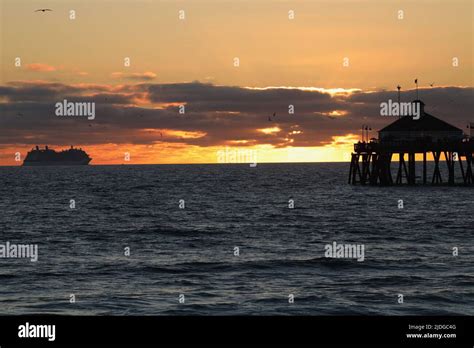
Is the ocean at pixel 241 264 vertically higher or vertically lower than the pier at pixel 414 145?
lower

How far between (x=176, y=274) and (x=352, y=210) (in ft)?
120

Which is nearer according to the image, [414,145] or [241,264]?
[241,264]

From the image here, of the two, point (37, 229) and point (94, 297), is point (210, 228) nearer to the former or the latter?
point (37, 229)

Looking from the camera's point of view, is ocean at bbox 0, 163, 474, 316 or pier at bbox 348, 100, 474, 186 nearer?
ocean at bbox 0, 163, 474, 316

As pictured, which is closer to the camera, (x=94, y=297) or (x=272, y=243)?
(x=94, y=297)

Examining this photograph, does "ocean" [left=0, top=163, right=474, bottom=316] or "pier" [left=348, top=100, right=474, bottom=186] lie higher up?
"pier" [left=348, top=100, right=474, bottom=186]

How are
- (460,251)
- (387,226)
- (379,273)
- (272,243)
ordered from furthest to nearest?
(387,226) → (272,243) → (460,251) → (379,273)

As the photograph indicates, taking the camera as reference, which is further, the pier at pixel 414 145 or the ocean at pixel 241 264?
the pier at pixel 414 145

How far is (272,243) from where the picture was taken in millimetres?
39812
